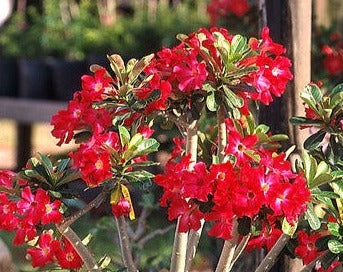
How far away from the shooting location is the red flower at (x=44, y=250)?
261cm

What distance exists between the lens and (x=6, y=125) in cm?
1166

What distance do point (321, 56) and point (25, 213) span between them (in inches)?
133

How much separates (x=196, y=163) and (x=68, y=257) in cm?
48

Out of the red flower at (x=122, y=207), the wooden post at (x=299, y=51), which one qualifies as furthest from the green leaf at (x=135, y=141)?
the wooden post at (x=299, y=51)

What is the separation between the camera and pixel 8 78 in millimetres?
7914

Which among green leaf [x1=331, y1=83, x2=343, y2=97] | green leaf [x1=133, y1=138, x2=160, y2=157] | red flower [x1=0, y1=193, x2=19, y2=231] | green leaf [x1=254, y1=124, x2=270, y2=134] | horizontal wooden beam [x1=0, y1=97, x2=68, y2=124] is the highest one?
green leaf [x1=331, y1=83, x2=343, y2=97]

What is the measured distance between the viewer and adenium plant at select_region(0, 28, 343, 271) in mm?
2262

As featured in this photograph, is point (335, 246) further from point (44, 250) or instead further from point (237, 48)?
point (44, 250)

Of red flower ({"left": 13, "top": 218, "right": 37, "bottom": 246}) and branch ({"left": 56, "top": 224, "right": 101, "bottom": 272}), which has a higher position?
red flower ({"left": 13, "top": 218, "right": 37, "bottom": 246})

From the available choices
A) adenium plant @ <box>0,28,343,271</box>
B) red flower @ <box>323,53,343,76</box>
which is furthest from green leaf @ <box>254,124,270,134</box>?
red flower @ <box>323,53,343,76</box>

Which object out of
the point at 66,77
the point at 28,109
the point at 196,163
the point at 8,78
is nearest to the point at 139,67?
the point at 196,163

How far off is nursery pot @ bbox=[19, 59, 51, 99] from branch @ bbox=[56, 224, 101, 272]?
17.3 feet

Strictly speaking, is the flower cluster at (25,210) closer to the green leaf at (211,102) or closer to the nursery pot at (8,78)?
the green leaf at (211,102)

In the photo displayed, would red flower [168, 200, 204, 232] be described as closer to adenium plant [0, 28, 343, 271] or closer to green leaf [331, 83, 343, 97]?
adenium plant [0, 28, 343, 271]
